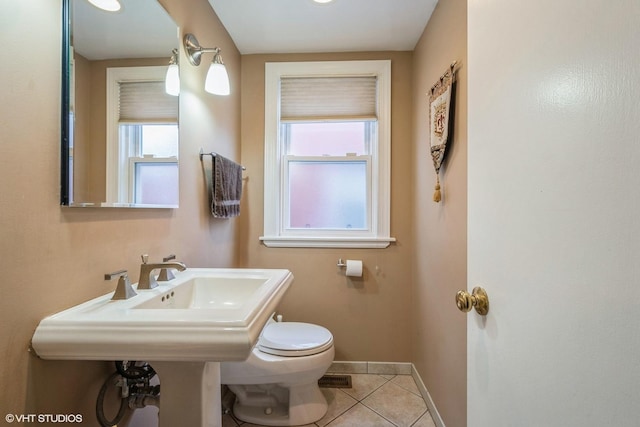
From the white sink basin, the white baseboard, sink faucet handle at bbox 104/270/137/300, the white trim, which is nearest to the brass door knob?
the white sink basin

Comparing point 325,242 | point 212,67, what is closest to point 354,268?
point 325,242

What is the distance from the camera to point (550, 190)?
47 centimetres

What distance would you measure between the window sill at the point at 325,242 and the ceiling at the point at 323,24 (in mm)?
1386

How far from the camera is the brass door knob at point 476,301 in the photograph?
0.66m

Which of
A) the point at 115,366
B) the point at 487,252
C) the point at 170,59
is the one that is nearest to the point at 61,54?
the point at 170,59

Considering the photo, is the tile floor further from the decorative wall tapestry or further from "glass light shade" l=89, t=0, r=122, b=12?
"glass light shade" l=89, t=0, r=122, b=12

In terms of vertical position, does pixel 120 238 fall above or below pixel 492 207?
below

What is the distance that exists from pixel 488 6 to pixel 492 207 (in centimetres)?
48

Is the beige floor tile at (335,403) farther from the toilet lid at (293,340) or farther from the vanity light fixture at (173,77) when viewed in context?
the vanity light fixture at (173,77)

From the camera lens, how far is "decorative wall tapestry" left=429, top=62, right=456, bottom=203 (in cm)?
132

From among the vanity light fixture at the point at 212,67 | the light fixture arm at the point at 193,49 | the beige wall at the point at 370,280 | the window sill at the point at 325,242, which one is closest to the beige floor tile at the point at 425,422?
the beige wall at the point at 370,280

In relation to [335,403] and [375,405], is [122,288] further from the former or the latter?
[375,405]

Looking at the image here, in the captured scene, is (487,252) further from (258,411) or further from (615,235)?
(258,411)

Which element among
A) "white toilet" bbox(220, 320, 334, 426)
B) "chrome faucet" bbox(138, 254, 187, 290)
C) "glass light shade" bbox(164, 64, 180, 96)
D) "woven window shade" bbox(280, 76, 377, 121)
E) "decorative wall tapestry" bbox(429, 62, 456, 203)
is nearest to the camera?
"chrome faucet" bbox(138, 254, 187, 290)
